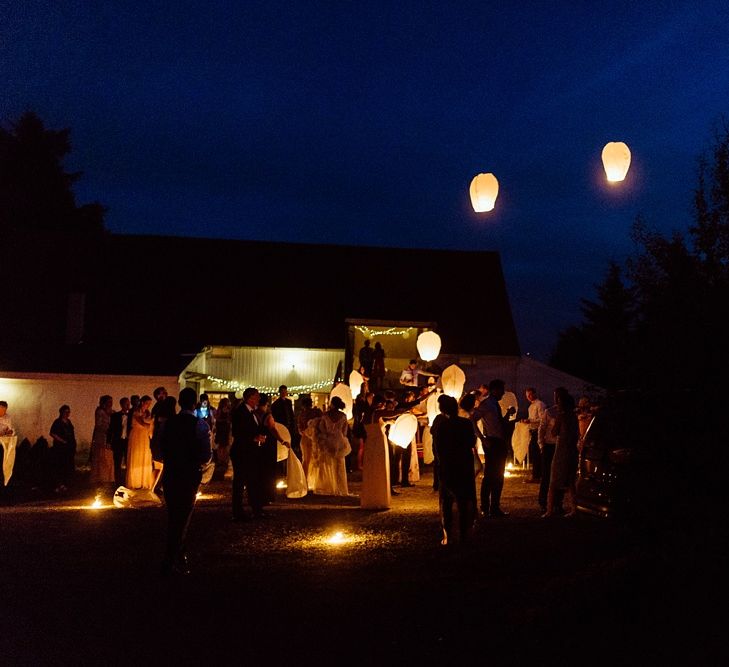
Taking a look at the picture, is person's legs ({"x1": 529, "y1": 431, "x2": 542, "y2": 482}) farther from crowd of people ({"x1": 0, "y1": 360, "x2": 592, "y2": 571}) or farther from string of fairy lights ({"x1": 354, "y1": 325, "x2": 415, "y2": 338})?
string of fairy lights ({"x1": 354, "y1": 325, "x2": 415, "y2": 338})

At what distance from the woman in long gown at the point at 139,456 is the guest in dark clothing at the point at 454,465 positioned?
22.6ft

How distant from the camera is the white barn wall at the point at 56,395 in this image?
24.5 meters

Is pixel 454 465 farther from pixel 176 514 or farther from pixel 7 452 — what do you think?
pixel 7 452

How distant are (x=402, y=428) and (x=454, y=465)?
14.9ft

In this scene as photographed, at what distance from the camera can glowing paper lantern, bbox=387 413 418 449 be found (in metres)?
14.6

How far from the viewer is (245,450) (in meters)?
12.7

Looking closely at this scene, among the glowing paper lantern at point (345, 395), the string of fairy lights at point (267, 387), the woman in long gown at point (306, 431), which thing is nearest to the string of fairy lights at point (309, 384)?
the string of fairy lights at point (267, 387)

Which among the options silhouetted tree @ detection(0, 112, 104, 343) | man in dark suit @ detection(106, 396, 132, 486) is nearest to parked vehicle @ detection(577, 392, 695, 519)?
man in dark suit @ detection(106, 396, 132, 486)

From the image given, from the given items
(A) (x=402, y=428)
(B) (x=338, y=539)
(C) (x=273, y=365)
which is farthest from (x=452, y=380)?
(C) (x=273, y=365)

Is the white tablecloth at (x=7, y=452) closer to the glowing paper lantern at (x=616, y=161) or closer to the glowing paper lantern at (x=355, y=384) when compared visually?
the glowing paper lantern at (x=355, y=384)

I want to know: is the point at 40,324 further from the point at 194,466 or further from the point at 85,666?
the point at 85,666

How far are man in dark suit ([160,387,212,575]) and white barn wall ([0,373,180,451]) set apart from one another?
51.7 feet

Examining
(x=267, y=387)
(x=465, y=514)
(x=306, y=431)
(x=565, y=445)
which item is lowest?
(x=465, y=514)

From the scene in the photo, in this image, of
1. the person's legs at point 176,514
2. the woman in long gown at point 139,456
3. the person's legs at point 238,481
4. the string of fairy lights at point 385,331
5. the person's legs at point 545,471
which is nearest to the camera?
the person's legs at point 176,514
